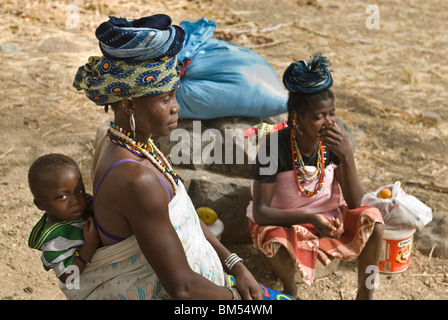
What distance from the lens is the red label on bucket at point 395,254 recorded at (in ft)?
11.8

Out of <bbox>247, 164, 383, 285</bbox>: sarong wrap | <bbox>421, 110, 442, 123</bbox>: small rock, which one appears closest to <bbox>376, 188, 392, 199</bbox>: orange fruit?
<bbox>247, 164, 383, 285</bbox>: sarong wrap

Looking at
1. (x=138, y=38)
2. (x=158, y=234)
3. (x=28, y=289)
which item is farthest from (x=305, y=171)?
(x=28, y=289)

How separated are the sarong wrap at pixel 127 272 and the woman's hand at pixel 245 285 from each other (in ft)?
0.86

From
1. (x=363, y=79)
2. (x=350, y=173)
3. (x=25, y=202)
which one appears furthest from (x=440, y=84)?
(x=25, y=202)

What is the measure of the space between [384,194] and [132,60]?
233 cm

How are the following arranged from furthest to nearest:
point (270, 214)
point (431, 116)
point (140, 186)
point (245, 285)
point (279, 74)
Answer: point (279, 74) → point (431, 116) → point (270, 214) → point (245, 285) → point (140, 186)

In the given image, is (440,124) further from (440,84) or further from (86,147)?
(86,147)

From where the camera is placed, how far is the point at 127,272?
209cm

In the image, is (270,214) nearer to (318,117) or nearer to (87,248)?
Answer: (318,117)

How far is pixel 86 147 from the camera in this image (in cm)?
495

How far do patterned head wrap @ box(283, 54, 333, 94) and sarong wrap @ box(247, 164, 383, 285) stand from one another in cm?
53

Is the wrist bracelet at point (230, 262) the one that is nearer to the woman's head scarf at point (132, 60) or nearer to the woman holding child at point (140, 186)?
the woman holding child at point (140, 186)

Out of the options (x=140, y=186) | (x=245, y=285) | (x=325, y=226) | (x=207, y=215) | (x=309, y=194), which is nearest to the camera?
(x=140, y=186)

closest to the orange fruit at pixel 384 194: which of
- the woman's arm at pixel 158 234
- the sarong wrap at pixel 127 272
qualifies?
the sarong wrap at pixel 127 272
